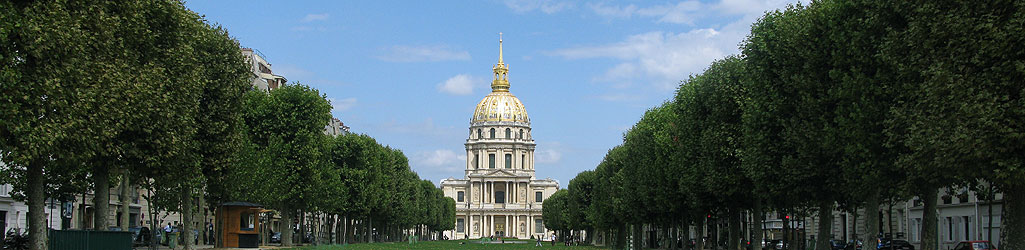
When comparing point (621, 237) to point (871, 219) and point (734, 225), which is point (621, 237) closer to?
point (734, 225)

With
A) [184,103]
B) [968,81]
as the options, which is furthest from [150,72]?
[968,81]

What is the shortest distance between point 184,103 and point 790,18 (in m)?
20.6

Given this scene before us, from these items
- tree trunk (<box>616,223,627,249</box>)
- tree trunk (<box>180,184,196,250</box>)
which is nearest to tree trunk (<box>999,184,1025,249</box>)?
tree trunk (<box>180,184,196,250</box>)

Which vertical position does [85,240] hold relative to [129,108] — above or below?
below

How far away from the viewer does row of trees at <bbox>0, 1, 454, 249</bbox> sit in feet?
86.2

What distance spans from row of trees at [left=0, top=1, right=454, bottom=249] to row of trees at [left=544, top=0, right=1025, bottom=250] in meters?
19.9

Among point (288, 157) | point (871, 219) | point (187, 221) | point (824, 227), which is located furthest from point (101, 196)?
point (288, 157)

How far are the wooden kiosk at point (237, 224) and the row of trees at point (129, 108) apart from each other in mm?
1028

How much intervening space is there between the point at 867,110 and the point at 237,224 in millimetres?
37094

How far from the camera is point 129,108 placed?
30.9m

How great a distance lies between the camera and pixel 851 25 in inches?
1259

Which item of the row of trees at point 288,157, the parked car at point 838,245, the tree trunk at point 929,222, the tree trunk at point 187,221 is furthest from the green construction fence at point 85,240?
the parked car at point 838,245

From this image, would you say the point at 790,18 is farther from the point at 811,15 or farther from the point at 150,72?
the point at 150,72

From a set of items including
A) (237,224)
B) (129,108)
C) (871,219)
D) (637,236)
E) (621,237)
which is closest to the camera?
(129,108)
